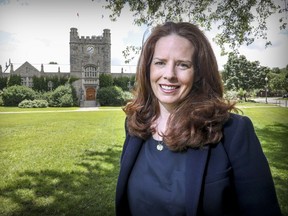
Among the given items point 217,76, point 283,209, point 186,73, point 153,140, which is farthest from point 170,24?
point 283,209

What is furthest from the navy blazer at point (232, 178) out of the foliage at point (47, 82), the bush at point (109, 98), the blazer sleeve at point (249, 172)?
the bush at point (109, 98)

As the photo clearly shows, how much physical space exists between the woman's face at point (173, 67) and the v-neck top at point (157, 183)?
375 millimetres

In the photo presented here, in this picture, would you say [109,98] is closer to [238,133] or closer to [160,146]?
[160,146]

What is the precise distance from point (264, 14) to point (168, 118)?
609 cm

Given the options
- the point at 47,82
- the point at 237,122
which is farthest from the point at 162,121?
the point at 47,82

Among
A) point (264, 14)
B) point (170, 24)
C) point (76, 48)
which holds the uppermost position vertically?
point (264, 14)

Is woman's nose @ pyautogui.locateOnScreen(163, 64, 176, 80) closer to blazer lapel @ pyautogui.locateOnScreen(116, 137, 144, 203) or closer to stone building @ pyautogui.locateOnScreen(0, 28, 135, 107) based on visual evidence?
blazer lapel @ pyautogui.locateOnScreen(116, 137, 144, 203)

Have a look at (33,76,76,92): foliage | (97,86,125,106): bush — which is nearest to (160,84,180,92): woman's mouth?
(33,76,76,92): foliage

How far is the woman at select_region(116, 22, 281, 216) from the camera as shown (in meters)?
1.44

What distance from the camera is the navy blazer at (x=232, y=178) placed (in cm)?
142

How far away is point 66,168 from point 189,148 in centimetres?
Result: 464

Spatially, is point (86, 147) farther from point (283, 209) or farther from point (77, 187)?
point (283, 209)

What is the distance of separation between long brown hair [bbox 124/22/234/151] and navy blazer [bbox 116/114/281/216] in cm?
9

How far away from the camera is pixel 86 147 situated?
7730 millimetres
